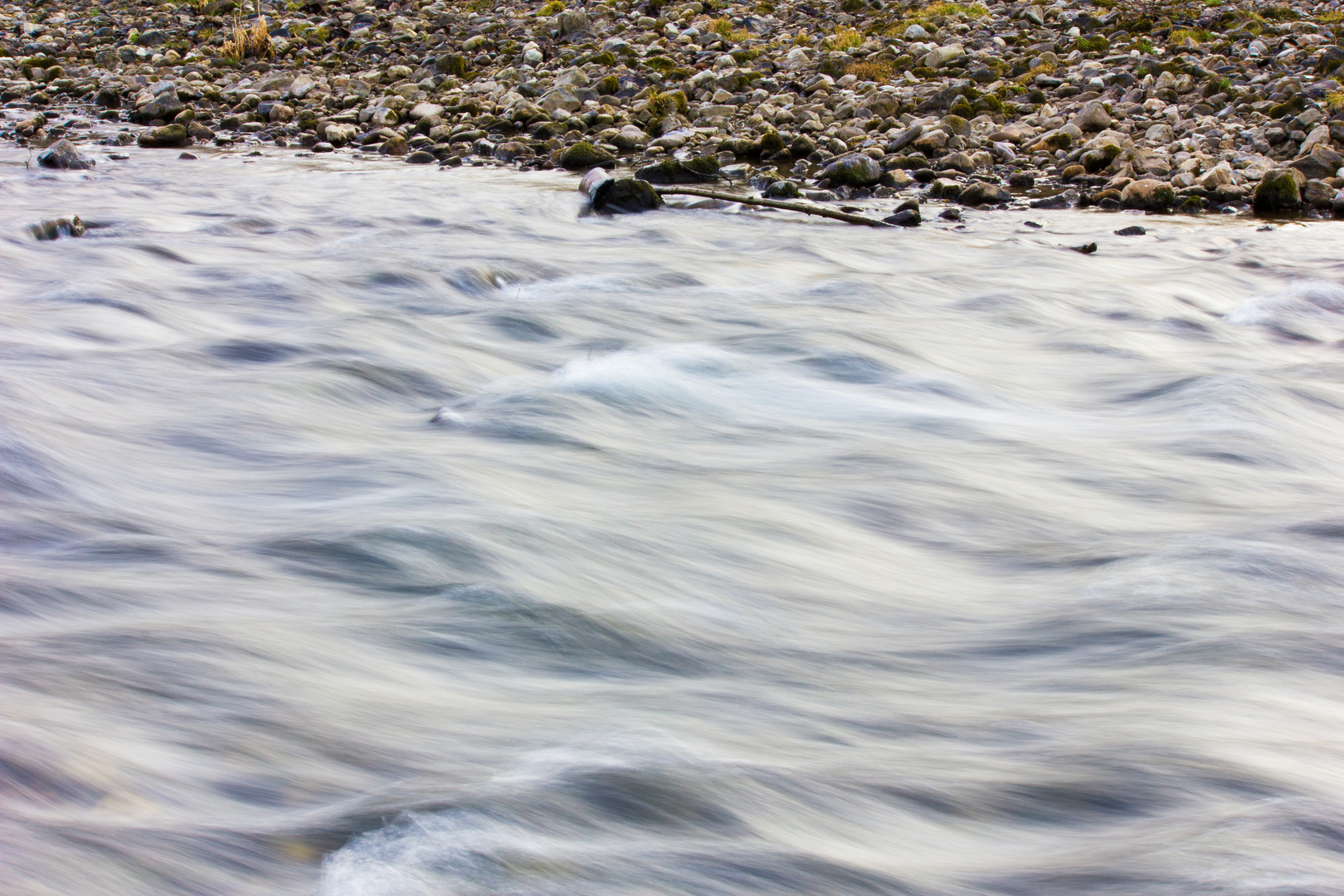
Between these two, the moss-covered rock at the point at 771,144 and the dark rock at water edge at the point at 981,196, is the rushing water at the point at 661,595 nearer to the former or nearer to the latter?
the dark rock at water edge at the point at 981,196

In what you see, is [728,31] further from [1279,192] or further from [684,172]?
[1279,192]

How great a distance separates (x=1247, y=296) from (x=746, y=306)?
9.20ft

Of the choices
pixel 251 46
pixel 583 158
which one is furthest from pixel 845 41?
pixel 251 46

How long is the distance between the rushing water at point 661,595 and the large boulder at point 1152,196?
2.80 m

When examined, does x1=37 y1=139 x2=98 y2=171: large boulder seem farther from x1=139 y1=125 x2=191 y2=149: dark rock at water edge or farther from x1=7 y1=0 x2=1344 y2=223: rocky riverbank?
x1=139 y1=125 x2=191 y2=149: dark rock at water edge

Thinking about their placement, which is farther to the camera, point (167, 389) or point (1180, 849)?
point (167, 389)

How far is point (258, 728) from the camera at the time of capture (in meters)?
1.91

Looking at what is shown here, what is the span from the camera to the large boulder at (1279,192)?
25.8ft

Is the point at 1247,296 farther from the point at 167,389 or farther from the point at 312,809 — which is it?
the point at 312,809

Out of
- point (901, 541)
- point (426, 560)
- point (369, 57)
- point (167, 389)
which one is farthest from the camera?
point (369, 57)

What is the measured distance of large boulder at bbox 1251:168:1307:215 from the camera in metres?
7.86

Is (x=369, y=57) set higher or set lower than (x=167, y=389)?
higher

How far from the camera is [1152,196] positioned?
814 cm

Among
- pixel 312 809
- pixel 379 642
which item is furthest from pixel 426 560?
pixel 312 809
